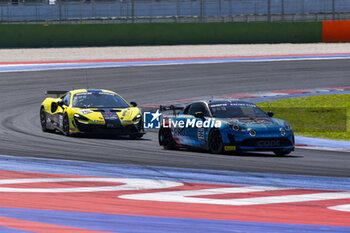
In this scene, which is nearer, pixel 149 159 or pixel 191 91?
pixel 149 159

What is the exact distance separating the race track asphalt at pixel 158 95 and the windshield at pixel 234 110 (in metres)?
0.83

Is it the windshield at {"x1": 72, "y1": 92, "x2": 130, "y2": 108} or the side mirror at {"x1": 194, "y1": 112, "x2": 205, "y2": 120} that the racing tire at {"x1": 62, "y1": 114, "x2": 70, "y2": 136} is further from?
the side mirror at {"x1": 194, "y1": 112, "x2": 205, "y2": 120}

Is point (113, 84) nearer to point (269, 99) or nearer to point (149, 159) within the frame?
point (269, 99)

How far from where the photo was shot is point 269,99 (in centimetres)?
2414

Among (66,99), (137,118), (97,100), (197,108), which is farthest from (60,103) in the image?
(197,108)

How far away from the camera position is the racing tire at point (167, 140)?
14.5 m

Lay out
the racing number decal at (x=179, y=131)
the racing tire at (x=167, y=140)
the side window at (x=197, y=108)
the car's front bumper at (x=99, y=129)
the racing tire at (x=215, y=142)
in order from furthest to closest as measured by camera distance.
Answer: the car's front bumper at (x=99, y=129)
the racing tire at (x=167, y=140)
the racing number decal at (x=179, y=131)
the side window at (x=197, y=108)
the racing tire at (x=215, y=142)

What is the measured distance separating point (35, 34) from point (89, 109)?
24.9 m

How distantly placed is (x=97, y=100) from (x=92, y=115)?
1130mm

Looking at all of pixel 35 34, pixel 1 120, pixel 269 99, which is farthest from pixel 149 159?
pixel 35 34

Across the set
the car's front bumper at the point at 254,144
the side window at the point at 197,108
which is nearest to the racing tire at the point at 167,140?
the side window at the point at 197,108

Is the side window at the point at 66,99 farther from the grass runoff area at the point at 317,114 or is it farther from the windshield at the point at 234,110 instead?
the grass runoff area at the point at 317,114

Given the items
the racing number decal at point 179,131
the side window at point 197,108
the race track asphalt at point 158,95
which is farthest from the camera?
the racing number decal at point 179,131

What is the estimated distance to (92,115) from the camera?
Result: 653 inches
